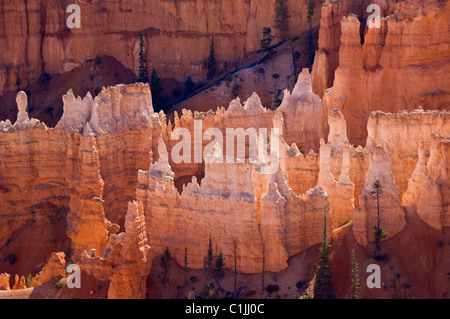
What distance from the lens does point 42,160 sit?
189ft

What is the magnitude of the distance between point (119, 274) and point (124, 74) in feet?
141

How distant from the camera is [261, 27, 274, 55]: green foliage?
261 ft

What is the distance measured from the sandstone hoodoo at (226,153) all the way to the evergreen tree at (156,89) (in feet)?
0.63

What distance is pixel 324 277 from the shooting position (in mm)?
42781

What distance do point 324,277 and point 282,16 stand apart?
4087cm

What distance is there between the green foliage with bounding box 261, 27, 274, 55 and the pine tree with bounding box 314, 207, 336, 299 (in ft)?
124

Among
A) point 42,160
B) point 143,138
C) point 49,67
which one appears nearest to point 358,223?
point 143,138

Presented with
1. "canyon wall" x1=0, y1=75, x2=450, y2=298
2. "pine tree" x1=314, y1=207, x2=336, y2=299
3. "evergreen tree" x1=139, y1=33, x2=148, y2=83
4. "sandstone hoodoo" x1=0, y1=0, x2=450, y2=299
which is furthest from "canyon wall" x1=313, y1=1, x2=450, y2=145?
"evergreen tree" x1=139, y1=33, x2=148, y2=83

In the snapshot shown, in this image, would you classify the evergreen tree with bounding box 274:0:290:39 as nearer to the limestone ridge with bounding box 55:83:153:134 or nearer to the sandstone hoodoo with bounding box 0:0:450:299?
the sandstone hoodoo with bounding box 0:0:450:299

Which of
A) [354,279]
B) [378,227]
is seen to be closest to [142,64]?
[378,227]

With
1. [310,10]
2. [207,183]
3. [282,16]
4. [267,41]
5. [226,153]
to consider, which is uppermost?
[310,10]

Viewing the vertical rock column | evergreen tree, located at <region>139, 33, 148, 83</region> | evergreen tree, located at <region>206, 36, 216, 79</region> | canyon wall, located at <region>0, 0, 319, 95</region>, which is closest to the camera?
the vertical rock column

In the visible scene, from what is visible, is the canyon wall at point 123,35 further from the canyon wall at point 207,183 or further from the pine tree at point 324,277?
the pine tree at point 324,277

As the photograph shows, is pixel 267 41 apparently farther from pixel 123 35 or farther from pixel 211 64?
pixel 123 35
